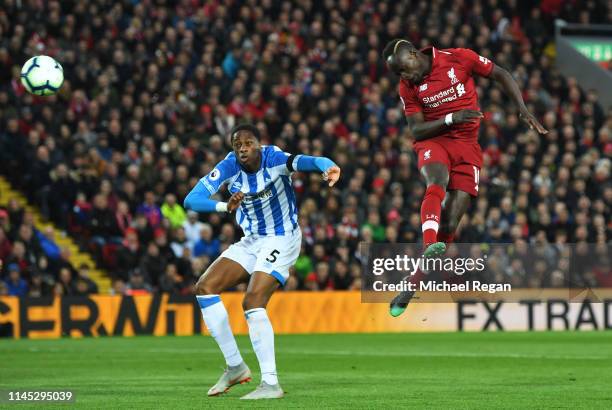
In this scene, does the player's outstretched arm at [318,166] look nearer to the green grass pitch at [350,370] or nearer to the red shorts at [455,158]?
the red shorts at [455,158]

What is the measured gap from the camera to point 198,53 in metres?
25.0

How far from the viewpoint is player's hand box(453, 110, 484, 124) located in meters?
11.2

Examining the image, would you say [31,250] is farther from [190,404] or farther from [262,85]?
[190,404]

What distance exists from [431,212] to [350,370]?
3.36 m

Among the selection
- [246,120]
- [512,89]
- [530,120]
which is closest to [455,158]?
[512,89]

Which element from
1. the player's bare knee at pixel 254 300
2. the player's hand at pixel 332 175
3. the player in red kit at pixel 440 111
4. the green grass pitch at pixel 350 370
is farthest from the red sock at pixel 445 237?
the player's hand at pixel 332 175

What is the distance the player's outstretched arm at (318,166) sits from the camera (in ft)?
33.9

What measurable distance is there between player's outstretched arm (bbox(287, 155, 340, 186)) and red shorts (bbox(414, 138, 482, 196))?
1.27m

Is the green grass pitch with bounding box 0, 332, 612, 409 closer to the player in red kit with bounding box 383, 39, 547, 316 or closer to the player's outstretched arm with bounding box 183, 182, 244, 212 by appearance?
→ the player in red kit with bounding box 383, 39, 547, 316

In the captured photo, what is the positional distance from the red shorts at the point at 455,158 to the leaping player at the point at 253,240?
1.24 metres

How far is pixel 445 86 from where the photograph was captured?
38.0ft

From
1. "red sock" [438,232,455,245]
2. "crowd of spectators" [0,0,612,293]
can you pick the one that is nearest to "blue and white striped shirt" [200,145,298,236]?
"red sock" [438,232,455,245]

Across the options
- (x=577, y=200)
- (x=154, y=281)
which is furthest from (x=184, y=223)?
(x=577, y=200)

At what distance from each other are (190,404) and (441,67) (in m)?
3.77
